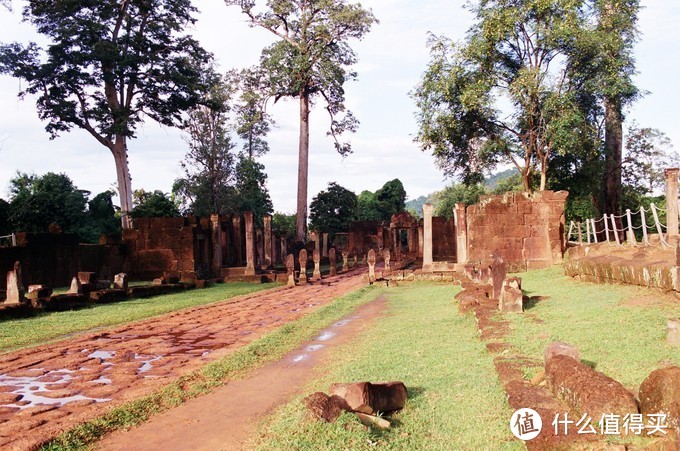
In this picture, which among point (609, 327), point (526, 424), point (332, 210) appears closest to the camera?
point (526, 424)

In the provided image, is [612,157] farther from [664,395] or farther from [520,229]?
[664,395]

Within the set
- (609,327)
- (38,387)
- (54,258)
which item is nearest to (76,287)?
(54,258)

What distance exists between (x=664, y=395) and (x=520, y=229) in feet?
58.4

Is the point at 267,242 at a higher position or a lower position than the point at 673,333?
higher

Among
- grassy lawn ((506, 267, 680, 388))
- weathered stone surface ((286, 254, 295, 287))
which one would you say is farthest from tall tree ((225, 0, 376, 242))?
grassy lawn ((506, 267, 680, 388))

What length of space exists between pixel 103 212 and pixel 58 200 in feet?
16.0

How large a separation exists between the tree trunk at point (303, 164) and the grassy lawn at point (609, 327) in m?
25.7

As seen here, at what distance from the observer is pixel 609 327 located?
23.0ft

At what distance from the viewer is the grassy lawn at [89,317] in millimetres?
10568

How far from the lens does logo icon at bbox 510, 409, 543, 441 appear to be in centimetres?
398

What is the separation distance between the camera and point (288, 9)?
117 ft

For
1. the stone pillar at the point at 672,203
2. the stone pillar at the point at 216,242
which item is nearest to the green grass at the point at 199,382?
the stone pillar at the point at 672,203

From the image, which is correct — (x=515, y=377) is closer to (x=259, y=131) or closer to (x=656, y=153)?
(x=656, y=153)

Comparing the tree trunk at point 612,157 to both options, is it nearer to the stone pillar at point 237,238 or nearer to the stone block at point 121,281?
the stone pillar at point 237,238
